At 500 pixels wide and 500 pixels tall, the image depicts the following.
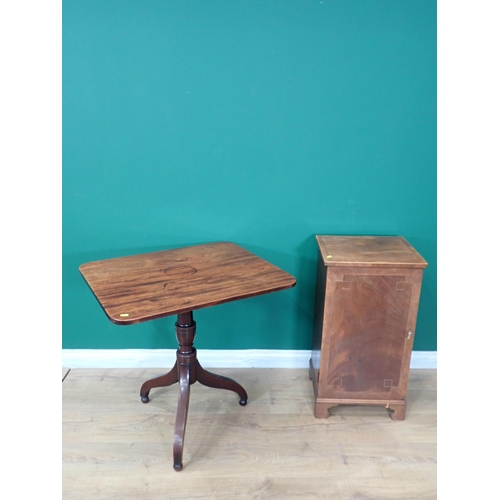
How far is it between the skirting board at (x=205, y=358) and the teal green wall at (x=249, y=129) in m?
0.23

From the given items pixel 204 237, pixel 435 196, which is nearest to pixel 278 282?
pixel 204 237

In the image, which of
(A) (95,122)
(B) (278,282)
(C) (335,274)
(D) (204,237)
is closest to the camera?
(B) (278,282)

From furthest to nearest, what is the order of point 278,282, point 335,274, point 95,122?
point 95,122
point 335,274
point 278,282

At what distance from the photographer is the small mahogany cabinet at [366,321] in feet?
6.41

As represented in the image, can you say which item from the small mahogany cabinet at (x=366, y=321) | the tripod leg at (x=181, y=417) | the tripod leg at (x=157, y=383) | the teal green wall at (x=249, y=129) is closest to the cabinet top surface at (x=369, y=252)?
the small mahogany cabinet at (x=366, y=321)

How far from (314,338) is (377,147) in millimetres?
996

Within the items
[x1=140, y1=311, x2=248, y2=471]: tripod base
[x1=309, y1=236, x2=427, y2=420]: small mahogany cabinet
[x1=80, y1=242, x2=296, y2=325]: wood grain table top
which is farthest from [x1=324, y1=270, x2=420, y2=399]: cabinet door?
[x1=140, y1=311, x2=248, y2=471]: tripod base

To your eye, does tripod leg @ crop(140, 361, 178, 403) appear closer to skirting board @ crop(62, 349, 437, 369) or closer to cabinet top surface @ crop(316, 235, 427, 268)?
skirting board @ crop(62, 349, 437, 369)

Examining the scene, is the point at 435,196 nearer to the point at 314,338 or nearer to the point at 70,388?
the point at 314,338

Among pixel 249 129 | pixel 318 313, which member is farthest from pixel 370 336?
pixel 249 129

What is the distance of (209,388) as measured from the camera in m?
2.38

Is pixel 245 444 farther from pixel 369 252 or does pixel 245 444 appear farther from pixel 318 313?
pixel 369 252

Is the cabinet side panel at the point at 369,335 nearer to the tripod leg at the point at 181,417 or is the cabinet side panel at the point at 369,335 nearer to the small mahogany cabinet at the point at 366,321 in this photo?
the small mahogany cabinet at the point at 366,321

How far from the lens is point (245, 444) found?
199 cm
